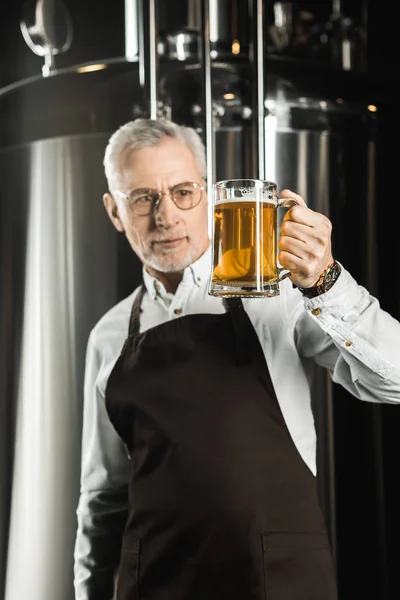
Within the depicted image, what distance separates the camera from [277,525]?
125cm

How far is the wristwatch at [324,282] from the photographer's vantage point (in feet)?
3.63

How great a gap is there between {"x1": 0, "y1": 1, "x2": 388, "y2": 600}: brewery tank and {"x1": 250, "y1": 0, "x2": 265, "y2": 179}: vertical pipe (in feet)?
0.03

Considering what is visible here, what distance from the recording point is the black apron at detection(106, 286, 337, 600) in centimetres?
124

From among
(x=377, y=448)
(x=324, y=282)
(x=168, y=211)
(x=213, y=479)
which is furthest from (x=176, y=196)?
(x=377, y=448)

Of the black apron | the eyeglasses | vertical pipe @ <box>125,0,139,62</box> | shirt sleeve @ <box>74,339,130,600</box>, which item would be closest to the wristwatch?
the black apron

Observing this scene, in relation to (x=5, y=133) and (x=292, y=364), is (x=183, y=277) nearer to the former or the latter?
(x=292, y=364)

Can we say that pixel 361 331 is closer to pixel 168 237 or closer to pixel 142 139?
pixel 168 237

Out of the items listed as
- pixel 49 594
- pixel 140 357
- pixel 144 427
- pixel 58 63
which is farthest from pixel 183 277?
pixel 58 63

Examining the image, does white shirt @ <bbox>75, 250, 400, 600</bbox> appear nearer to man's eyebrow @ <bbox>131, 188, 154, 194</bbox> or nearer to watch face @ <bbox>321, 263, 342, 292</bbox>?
watch face @ <bbox>321, 263, 342, 292</bbox>

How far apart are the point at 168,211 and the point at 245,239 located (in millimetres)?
311

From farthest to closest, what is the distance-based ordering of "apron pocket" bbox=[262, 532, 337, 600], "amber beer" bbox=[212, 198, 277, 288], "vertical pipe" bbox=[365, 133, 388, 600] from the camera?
"vertical pipe" bbox=[365, 133, 388, 600] → "apron pocket" bbox=[262, 532, 337, 600] → "amber beer" bbox=[212, 198, 277, 288]

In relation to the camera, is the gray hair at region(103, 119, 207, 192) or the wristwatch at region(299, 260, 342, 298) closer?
the wristwatch at region(299, 260, 342, 298)

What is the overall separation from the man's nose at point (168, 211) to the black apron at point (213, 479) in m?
0.16

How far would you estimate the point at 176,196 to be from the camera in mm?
1340
